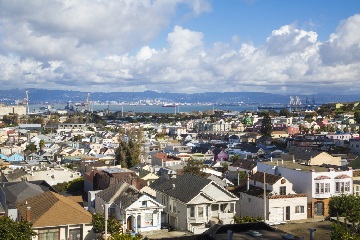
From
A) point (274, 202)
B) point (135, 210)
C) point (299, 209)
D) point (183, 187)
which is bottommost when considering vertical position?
point (299, 209)

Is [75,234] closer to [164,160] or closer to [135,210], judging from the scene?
[135,210]

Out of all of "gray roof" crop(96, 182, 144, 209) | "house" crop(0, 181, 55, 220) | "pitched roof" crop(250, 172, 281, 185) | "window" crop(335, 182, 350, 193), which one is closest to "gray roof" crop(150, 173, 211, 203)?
"gray roof" crop(96, 182, 144, 209)

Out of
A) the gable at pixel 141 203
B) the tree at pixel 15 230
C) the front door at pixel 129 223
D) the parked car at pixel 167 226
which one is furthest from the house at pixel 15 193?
the parked car at pixel 167 226

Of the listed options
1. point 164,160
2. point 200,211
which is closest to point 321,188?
point 200,211

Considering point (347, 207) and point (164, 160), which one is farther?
point (164, 160)

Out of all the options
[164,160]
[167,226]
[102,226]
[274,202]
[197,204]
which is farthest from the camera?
[164,160]

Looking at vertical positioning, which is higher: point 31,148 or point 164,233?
point 31,148
